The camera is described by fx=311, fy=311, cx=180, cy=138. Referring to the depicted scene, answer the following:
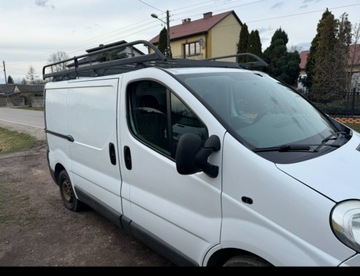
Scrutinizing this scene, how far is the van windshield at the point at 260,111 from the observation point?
2127 millimetres

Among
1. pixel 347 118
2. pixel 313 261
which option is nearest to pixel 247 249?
pixel 313 261

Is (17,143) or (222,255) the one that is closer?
(222,255)

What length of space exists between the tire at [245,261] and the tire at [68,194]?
9.78ft

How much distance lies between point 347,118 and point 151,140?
42.0ft

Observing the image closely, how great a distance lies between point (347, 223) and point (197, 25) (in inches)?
1479

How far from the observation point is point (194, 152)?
6.44ft

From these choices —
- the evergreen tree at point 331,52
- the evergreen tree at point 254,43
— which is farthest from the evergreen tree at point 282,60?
the evergreen tree at point 331,52

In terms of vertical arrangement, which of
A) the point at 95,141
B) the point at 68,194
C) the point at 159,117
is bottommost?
the point at 68,194

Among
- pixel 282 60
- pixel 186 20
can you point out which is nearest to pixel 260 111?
pixel 282 60

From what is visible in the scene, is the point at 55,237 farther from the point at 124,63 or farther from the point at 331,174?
the point at 331,174

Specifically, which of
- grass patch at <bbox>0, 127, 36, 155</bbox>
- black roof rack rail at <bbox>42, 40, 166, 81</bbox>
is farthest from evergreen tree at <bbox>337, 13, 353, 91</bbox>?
black roof rack rail at <bbox>42, 40, 166, 81</bbox>

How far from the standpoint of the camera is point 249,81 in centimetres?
275

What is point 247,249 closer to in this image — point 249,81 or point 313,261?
point 313,261

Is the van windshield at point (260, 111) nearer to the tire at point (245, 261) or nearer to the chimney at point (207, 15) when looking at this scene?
the tire at point (245, 261)
